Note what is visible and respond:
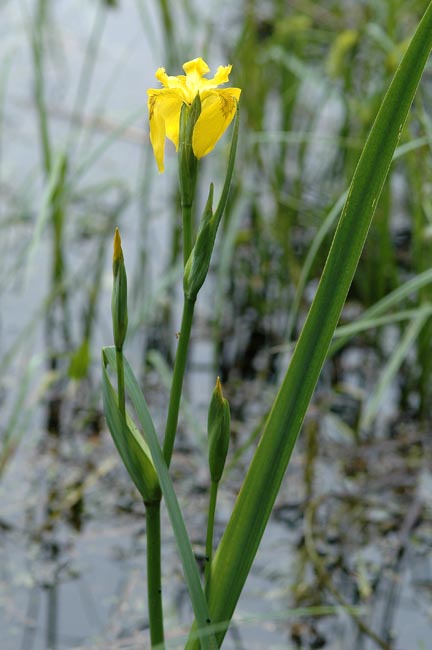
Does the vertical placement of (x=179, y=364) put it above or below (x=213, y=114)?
below

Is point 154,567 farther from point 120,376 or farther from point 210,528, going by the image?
point 120,376

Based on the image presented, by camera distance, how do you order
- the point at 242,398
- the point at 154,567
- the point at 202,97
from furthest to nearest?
the point at 242,398 < the point at 154,567 < the point at 202,97

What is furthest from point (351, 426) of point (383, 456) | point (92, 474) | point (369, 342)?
point (92, 474)

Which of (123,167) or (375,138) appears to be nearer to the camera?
(375,138)

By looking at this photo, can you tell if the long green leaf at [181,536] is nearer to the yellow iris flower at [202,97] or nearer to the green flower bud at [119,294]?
the green flower bud at [119,294]

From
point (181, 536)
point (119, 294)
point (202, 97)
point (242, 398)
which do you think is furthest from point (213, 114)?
point (242, 398)

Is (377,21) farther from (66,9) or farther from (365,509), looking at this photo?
(66,9)

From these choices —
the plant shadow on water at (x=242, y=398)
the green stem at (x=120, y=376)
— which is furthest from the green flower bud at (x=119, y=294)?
the plant shadow on water at (x=242, y=398)
